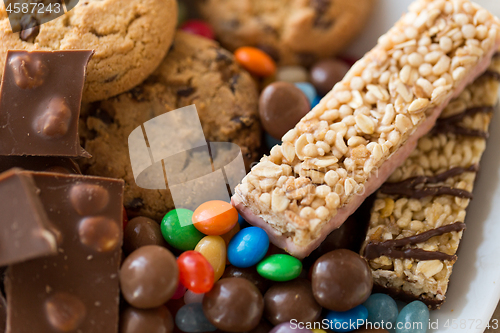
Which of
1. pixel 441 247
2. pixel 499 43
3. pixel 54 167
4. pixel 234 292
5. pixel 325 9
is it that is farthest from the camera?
pixel 325 9

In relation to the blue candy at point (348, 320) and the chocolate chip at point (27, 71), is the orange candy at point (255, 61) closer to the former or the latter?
the chocolate chip at point (27, 71)

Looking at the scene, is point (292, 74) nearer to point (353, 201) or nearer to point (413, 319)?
point (353, 201)

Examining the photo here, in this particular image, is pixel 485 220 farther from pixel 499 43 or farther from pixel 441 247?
pixel 499 43

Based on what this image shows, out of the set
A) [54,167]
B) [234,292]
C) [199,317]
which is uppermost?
[54,167]

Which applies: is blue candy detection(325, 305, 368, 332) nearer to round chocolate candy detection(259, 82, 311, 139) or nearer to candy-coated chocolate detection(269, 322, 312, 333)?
candy-coated chocolate detection(269, 322, 312, 333)

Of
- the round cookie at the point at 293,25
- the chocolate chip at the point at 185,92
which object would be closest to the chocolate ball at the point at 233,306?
the chocolate chip at the point at 185,92

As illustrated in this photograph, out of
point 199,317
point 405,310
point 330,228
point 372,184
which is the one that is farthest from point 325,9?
point 199,317
